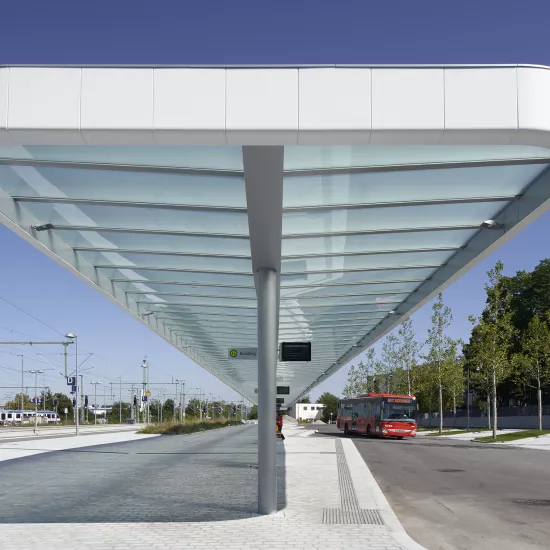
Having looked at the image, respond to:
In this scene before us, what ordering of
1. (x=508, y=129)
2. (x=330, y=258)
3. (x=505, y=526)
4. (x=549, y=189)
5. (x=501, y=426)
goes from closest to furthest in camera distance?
1. (x=508, y=129)
2. (x=549, y=189)
3. (x=505, y=526)
4. (x=330, y=258)
5. (x=501, y=426)

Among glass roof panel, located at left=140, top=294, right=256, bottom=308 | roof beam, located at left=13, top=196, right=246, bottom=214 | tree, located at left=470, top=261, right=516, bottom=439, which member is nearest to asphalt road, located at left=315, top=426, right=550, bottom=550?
roof beam, located at left=13, top=196, right=246, bottom=214

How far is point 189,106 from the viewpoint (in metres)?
7.38

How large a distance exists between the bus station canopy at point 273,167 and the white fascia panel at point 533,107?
1cm

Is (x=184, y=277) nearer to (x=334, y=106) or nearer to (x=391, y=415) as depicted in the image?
(x=334, y=106)

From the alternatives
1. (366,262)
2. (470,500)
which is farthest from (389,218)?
(470,500)

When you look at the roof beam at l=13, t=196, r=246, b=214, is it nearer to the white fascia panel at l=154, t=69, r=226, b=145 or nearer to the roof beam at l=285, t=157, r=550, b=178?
the roof beam at l=285, t=157, r=550, b=178

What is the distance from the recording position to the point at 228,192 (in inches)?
378

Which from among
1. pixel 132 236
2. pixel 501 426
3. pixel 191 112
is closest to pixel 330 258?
pixel 132 236

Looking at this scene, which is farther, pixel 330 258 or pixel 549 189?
pixel 330 258

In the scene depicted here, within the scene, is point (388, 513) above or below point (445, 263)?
below

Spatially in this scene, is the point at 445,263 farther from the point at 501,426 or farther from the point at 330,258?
the point at 501,426

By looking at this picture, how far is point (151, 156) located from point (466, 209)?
4920mm

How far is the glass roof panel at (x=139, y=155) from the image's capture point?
27.3 feet

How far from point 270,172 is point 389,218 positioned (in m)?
3.91
